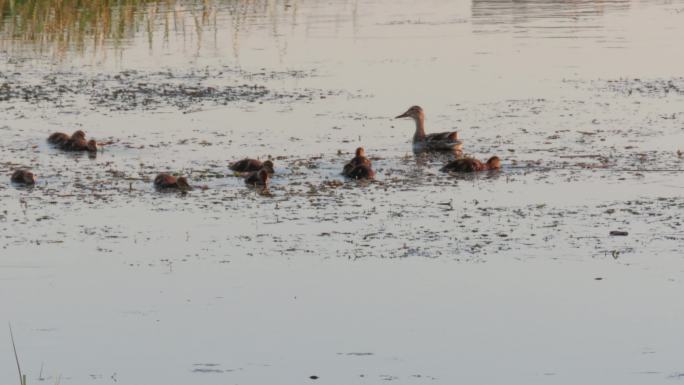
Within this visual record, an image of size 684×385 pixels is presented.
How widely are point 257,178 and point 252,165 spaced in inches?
18.0

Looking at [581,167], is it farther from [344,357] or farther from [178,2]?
[178,2]

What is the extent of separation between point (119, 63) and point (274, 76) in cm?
303

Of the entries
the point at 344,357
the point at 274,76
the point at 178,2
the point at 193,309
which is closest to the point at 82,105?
the point at 274,76

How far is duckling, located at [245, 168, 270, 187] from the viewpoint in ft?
48.3

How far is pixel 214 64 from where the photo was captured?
23.4 m

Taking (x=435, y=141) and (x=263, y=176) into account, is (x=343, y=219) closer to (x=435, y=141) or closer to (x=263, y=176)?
(x=263, y=176)

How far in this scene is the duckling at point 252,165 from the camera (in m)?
15.1

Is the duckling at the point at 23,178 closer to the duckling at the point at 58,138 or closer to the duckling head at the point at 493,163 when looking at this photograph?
the duckling at the point at 58,138

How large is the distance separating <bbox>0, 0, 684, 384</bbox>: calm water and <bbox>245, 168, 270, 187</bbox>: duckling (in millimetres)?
259

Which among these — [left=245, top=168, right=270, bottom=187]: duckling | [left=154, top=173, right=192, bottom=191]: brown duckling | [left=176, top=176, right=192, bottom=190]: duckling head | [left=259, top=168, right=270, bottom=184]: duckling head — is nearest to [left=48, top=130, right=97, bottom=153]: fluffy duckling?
[left=154, top=173, right=192, bottom=191]: brown duckling

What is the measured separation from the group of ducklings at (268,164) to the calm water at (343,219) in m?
0.19

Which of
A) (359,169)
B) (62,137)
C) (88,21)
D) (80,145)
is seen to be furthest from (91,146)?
(88,21)

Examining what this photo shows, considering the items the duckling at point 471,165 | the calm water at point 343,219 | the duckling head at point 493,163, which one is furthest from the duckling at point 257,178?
the duckling head at point 493,163

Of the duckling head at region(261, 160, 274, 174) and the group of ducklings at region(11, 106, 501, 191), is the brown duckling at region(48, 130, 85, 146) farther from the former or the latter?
the duckling head at region(261, 160, 274, 174)
